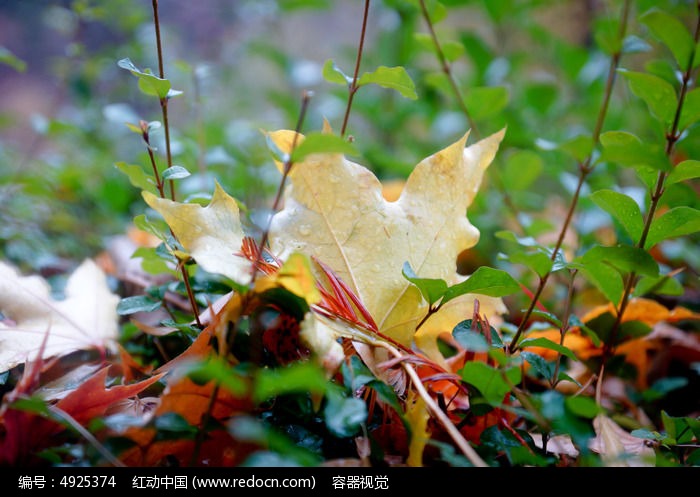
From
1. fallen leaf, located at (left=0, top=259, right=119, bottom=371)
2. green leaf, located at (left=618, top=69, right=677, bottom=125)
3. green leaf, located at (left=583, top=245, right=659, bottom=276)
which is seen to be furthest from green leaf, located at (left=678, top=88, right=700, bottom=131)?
fallen leaf, located at (left=0, top=259, right=119, bottom=371)

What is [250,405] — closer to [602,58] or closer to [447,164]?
[447,164]

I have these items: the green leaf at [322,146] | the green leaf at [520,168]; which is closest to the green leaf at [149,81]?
the green leaf at [322,146]

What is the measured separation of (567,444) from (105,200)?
116 centimetres

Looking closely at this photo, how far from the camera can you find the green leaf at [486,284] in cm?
45

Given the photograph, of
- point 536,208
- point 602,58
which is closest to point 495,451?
point 536,208

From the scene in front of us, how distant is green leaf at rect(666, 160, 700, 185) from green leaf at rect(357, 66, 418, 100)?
252 millimetres

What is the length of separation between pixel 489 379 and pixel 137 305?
1.18ft

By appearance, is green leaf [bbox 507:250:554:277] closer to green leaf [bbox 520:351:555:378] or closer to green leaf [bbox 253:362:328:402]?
green leaf [bbox 520:351:555:378]

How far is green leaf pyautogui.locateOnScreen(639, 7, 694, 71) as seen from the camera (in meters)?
0.42

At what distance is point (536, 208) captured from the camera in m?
1.23

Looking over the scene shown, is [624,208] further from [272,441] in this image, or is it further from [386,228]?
[272,441]

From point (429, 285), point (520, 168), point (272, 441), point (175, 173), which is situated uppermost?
point (520, 168)

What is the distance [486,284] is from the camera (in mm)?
456

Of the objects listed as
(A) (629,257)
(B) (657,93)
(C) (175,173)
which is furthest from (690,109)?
(C) (175,173)
